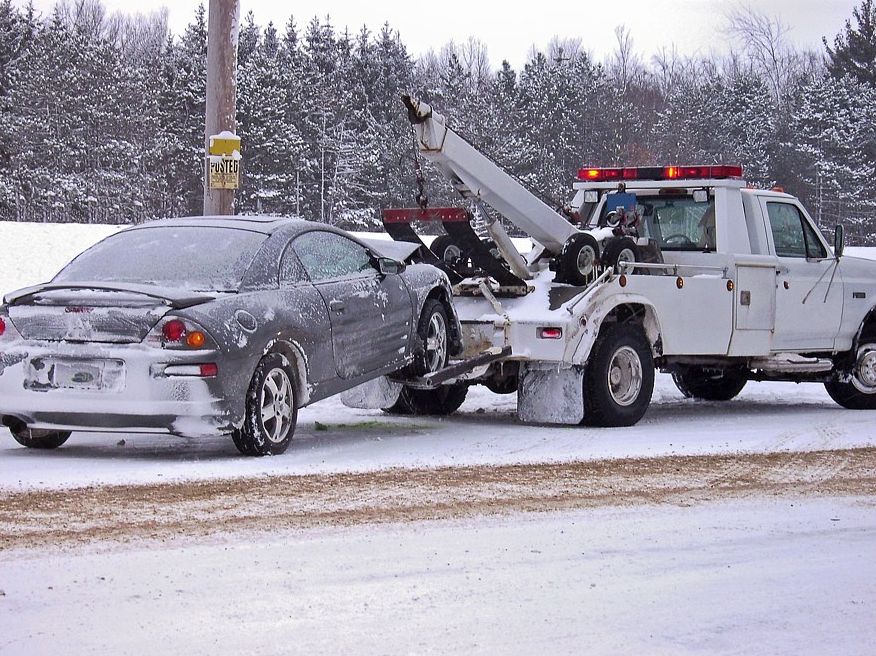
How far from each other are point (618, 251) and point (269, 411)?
4083 mm

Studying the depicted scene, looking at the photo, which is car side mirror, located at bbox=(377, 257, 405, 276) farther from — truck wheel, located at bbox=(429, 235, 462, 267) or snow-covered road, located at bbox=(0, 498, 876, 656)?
snow-covered road, located at bbox=(0, 498, 876, 656)

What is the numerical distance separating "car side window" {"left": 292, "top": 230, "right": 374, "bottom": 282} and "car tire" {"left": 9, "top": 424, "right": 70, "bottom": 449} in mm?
2008

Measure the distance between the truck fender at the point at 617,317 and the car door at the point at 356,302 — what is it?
1.52m

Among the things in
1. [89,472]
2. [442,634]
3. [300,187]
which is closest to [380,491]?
[89,472]

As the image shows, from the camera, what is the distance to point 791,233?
13.2 m

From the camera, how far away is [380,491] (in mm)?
7539

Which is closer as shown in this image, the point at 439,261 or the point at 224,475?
the point at 224,475

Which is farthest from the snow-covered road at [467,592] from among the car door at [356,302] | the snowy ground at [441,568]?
the car door at [356,302]

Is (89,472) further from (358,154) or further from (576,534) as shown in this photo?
(358,154)

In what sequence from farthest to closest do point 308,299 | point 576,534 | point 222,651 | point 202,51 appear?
point 202,51, point 308,299, point 576,534, point 222,651

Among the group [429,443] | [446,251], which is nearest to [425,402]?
[446,251]

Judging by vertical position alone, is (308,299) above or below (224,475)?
above

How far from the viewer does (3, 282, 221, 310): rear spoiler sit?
330 inches

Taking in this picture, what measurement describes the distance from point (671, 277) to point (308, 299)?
13.0 ft
